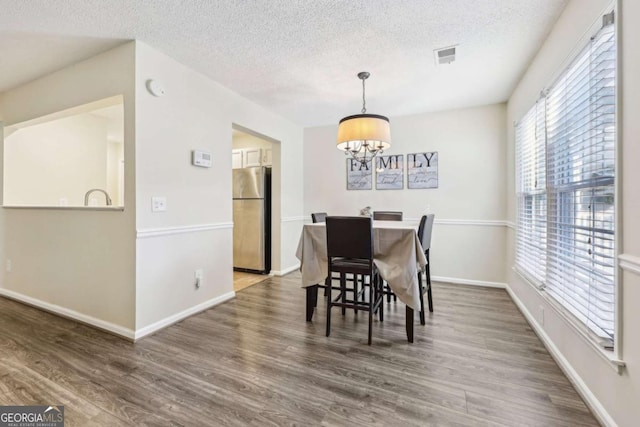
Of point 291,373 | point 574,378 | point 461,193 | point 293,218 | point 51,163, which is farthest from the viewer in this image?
point 293,218

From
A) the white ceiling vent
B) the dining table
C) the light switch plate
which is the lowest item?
the dining table

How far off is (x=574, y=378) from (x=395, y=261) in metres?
1.26

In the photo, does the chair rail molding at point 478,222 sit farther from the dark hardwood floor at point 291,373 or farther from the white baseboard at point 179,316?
the white baseboard at point 179,316

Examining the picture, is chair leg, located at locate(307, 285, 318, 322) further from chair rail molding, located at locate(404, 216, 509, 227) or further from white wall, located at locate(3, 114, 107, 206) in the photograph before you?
white wall, located at locate(3, 114, 107, 206)

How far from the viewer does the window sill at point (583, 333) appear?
4.23 ft

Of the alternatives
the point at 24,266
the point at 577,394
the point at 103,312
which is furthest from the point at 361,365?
the point at 24,266

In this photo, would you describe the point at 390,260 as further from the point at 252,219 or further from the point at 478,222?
the point at 252,219

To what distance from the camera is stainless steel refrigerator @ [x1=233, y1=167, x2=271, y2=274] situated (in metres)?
4.42

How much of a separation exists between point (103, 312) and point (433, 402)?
106 inches

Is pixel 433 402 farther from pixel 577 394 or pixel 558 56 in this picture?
pixel 558 56

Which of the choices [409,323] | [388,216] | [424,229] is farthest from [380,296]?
[388,216]

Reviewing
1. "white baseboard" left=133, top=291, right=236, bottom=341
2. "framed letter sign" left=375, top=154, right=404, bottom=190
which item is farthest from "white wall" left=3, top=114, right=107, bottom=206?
"framed letter sign" left=375, top=154, right=404, bottom=190

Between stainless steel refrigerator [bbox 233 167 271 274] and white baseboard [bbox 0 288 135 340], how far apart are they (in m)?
2.17

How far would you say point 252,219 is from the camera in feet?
14.7
